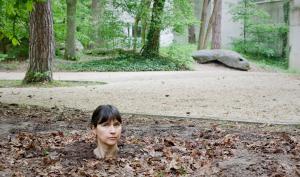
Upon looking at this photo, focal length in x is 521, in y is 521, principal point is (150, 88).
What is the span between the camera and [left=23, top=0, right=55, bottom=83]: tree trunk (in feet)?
42.4

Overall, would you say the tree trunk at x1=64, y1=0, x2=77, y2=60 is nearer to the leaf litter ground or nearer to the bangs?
the leaf litter ground

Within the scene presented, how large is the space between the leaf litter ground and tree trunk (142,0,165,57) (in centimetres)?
1494

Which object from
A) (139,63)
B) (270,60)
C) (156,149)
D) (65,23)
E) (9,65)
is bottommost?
(156,149)

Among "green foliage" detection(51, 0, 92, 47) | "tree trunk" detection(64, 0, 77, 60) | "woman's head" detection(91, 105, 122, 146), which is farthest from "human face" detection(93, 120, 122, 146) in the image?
"green foliage" detection(51, 0, 92, 47)

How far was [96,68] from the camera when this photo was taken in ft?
71.6

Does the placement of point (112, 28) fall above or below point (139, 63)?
above

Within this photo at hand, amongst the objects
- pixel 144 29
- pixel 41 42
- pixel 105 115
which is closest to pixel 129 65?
pixel 144 29

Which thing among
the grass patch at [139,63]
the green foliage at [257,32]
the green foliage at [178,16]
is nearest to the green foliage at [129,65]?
the grass patch at [139,63]

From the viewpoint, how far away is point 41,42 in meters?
13.1

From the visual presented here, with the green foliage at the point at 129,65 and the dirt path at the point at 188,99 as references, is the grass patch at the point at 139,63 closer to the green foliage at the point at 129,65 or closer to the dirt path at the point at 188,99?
the green foliage at the point at 129,65

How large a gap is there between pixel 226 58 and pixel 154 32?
3.75 m

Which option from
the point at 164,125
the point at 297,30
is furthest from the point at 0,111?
the point at 297,30

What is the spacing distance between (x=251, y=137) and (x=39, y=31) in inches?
332

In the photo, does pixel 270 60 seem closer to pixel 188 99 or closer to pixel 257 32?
pixel 257 32
